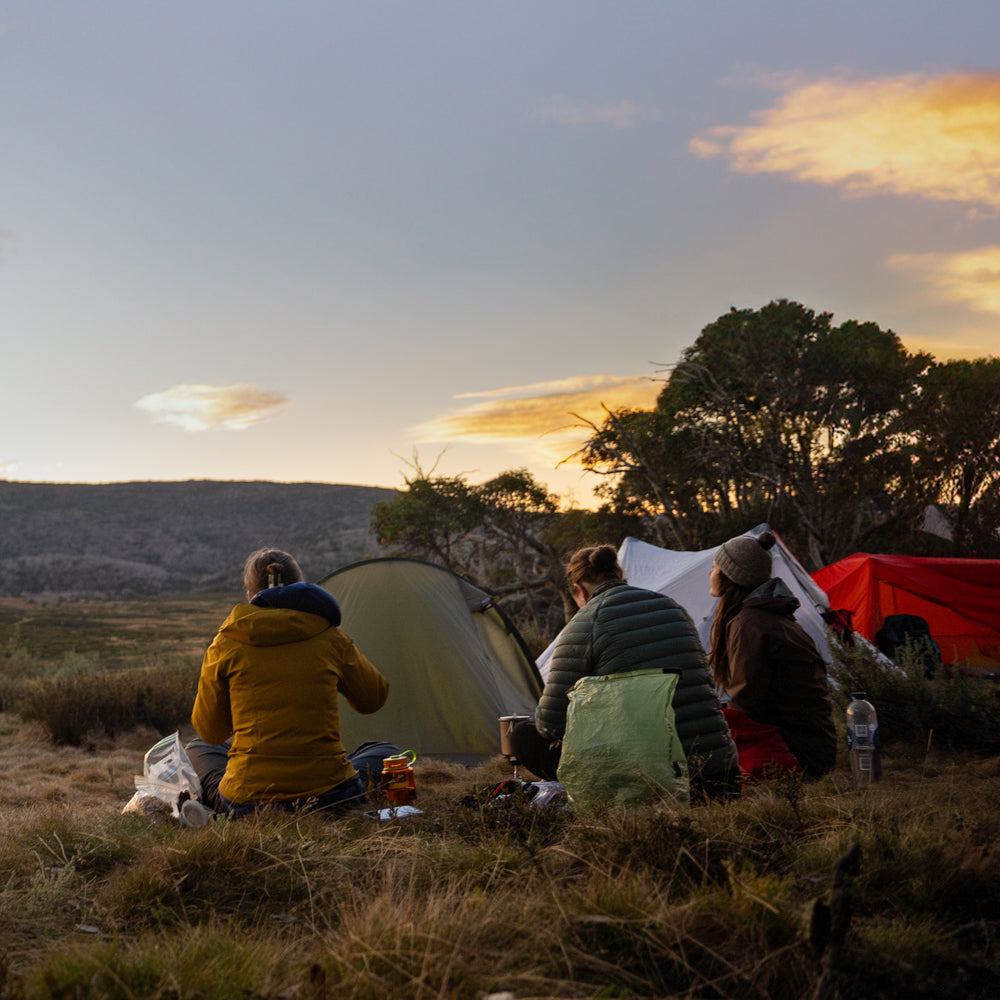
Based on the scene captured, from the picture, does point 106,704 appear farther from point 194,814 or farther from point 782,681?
point 782,681

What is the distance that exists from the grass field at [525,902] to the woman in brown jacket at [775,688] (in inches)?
12.3

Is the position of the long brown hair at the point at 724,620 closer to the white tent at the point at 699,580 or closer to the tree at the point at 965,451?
the white tent at the point at 699,580

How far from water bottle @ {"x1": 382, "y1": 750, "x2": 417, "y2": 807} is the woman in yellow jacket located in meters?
0.32

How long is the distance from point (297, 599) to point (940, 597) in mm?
7773

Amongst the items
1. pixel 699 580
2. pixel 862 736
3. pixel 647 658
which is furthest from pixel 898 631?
pixel 647 658

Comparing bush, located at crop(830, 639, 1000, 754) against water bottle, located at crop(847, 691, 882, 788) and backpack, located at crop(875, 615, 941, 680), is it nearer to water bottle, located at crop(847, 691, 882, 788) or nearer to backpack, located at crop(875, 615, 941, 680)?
→ water bottle, located at crop(847, 691, 882, 788)

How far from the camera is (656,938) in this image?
2375 millimetres

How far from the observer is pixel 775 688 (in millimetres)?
4508

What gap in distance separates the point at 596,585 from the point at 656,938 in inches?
85.0

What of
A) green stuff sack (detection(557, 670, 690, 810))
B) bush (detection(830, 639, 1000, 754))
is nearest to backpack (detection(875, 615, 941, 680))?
bush (detection(830, 639, 1000, 754))

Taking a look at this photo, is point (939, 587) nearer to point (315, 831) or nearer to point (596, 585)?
point (596, 585)

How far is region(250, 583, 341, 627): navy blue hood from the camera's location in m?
4.24

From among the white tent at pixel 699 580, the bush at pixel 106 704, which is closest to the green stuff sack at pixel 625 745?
the white tent at pixel 699 580

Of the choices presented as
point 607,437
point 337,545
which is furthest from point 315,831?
point 337,545
